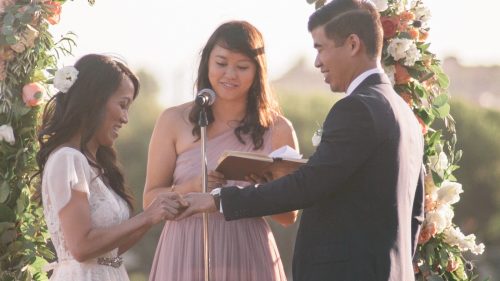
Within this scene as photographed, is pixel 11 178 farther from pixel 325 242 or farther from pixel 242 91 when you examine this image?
pixel 325 242

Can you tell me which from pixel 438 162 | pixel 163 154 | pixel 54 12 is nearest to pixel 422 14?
pixel 438 162

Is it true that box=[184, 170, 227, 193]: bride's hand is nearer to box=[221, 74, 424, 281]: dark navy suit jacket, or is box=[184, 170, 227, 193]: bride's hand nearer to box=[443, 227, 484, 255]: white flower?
box=[221, 74, 424, 281]: dark navy suit jacket

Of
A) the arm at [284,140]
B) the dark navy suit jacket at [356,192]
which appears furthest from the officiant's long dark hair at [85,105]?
the arm at [284,140]

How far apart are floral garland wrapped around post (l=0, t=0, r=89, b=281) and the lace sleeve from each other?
4.29 ft

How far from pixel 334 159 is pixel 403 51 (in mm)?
1473

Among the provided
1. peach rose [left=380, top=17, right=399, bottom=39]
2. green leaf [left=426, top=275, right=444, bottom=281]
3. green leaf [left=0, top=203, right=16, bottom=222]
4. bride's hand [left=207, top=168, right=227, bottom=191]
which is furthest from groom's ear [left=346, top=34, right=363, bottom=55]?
green leaf [left=0, top=203, right=16, bottom=222]

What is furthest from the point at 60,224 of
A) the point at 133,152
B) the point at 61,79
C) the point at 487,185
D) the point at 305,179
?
the point at 487,185

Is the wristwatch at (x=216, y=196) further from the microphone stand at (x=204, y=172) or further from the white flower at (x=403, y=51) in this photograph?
the white flower at (x=403, y=51)

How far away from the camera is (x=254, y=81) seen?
627cm

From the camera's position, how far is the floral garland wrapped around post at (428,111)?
6.34 metres

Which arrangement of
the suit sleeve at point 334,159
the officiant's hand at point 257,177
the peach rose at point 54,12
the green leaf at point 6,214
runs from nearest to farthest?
1. the suit sleeve at point 334,159
2. the officiant's hand at point 257,177
3. the green leaf at point 6,214
4. the peach rose at point 54,12

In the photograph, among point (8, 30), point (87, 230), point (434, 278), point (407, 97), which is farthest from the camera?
point (8, 30)

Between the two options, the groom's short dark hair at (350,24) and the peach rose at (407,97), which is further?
the peach rose at (407,97)

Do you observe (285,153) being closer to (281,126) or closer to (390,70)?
(281,126)
